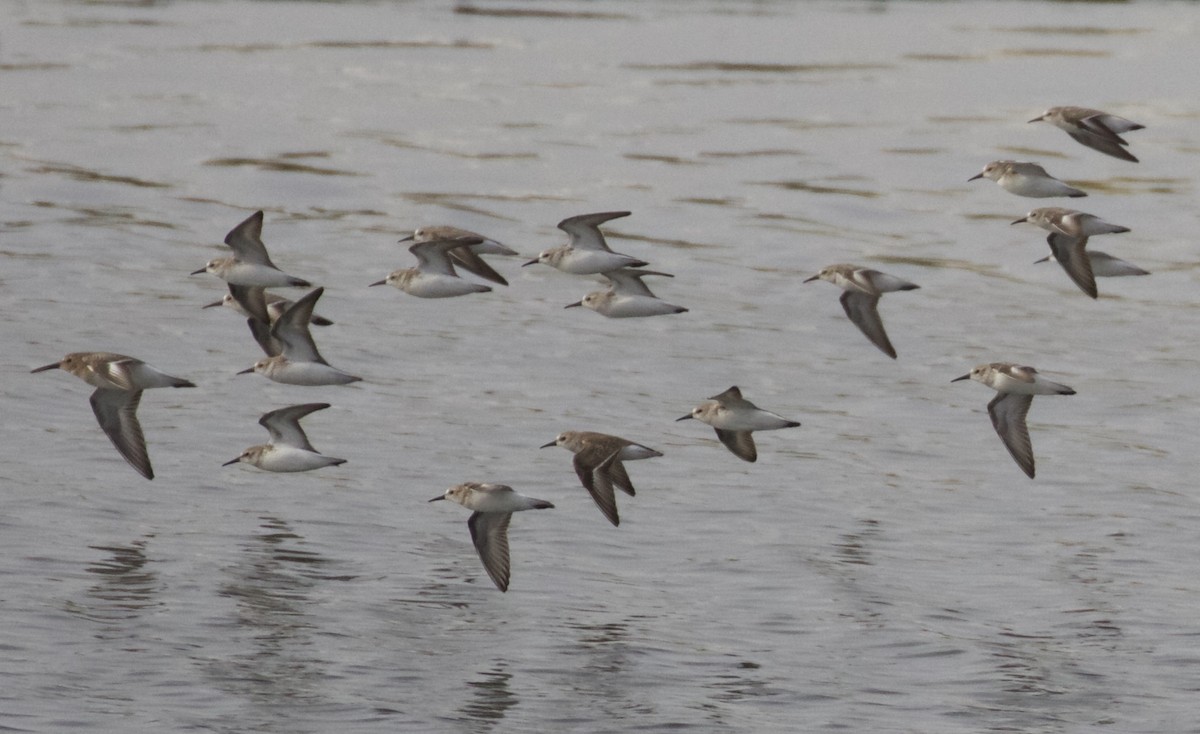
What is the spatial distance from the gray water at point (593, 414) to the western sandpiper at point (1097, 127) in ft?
14.3

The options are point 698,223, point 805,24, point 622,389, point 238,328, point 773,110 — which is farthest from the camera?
point 805,24

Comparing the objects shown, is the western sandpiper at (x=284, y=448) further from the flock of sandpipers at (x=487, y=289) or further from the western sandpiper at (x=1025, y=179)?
the western sandpiper at (x=1025, y=179)

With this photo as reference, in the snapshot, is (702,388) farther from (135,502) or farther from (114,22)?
(114,22)

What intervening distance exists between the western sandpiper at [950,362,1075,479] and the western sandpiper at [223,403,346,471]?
6408mm

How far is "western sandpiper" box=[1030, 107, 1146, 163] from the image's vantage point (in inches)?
729

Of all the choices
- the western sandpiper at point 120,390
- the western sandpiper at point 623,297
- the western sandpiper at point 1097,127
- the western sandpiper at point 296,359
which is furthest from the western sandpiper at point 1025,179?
the western sandpiper at point 120,390

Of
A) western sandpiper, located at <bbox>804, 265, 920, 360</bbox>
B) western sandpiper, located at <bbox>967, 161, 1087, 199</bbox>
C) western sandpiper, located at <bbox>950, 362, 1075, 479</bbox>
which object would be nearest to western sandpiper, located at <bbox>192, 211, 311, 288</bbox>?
western sandpiper, located at <bbox>804, 265, 920, 360</bbox>

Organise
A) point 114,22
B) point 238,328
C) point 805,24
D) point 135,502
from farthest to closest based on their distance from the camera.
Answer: point 805,24 < point 114,22 < point 238,328 < point 135,502

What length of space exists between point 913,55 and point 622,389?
3717 centimetres

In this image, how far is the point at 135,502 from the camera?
20969 millimetres

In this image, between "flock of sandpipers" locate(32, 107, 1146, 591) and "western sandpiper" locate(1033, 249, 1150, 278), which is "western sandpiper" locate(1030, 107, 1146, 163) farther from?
"western sandpiper" locate(1033, 249, 1150, 278)

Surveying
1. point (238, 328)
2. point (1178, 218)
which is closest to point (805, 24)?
point (1178, 218)

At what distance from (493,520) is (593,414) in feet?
24.4

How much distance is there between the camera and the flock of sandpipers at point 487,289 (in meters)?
18.6
